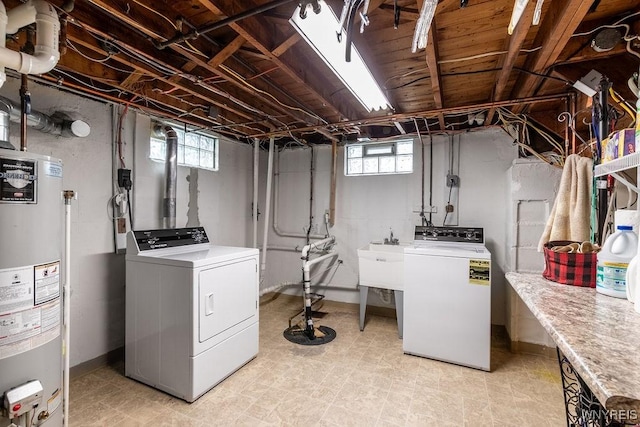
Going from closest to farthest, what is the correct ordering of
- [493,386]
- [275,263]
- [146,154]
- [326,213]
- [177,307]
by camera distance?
[177,307], [493,386], [146,154], [326,213], [275,263]

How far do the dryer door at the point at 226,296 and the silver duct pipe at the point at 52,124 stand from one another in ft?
4.95

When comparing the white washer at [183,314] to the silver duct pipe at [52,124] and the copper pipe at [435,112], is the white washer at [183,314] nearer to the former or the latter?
the silver duct pipe at [52,124]

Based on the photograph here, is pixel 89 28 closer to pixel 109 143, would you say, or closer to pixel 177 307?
pixel 109 143

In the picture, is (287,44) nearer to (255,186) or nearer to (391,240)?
(255,186)

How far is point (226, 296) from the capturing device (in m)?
2.42

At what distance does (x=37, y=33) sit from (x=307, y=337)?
317cm

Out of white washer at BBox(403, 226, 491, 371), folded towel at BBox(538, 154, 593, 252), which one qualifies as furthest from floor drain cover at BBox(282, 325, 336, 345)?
folded towel at BBox(538, 154, 593, 252)

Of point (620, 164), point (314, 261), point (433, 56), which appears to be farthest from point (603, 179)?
point (314, 261)

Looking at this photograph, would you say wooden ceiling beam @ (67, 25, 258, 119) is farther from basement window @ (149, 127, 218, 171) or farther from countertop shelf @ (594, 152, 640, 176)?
countertop shelf @ (594, 152, 640, 176)

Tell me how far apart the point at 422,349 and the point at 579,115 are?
239 centimetres

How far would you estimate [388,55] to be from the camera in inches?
80.4

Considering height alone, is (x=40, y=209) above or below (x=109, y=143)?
below

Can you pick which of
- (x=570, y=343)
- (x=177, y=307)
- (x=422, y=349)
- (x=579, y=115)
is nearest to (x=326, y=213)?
(x=422, y=349)

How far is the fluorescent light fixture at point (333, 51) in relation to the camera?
1387 millimetres
